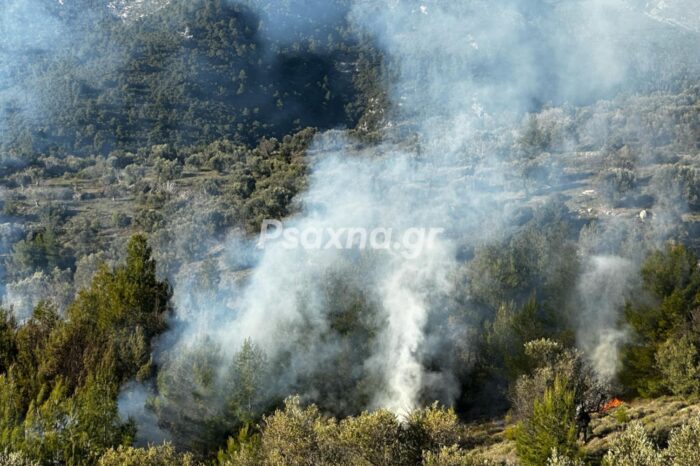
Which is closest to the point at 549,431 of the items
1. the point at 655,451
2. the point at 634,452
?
the point at 634,452

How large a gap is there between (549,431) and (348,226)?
21.3 m

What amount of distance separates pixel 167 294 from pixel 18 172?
36773mm

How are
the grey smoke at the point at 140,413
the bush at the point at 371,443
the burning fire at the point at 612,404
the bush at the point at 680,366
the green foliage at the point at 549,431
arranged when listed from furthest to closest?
the burning fire at the point at 612,404 → the bush at the point at 680,366 → the grey smoke at the point at 140,413 → the green foliage at the point at 549,431 → the bush at the point at 371,443

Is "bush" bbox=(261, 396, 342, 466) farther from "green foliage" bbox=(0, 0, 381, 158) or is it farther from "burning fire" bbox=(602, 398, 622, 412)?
Answer: "green foliage" bbox=(0, 0, 381, 158)

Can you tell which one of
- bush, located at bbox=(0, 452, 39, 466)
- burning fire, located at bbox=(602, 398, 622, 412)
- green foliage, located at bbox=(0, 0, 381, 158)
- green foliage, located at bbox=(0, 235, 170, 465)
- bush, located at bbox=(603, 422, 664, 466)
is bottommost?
burning fire, located at bbox=(602, 398, 622, 412)

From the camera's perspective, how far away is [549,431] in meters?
18.7

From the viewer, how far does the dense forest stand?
876 inches

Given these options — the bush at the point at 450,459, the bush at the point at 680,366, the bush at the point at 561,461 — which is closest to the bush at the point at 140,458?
the bush at the point at 450,459

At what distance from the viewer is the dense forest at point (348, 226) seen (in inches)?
876

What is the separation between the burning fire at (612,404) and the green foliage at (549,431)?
6.87 meters

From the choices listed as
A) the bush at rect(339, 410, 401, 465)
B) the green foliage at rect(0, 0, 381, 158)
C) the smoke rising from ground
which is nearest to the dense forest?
the bush at rect(339, 410, 401, 465)

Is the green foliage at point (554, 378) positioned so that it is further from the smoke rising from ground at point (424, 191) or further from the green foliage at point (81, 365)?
the green foliage at point (81, 365)

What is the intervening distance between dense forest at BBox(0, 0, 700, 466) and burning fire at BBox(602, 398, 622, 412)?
15 centimetres

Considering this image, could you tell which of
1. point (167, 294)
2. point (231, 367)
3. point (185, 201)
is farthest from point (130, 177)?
point (231, 367)
